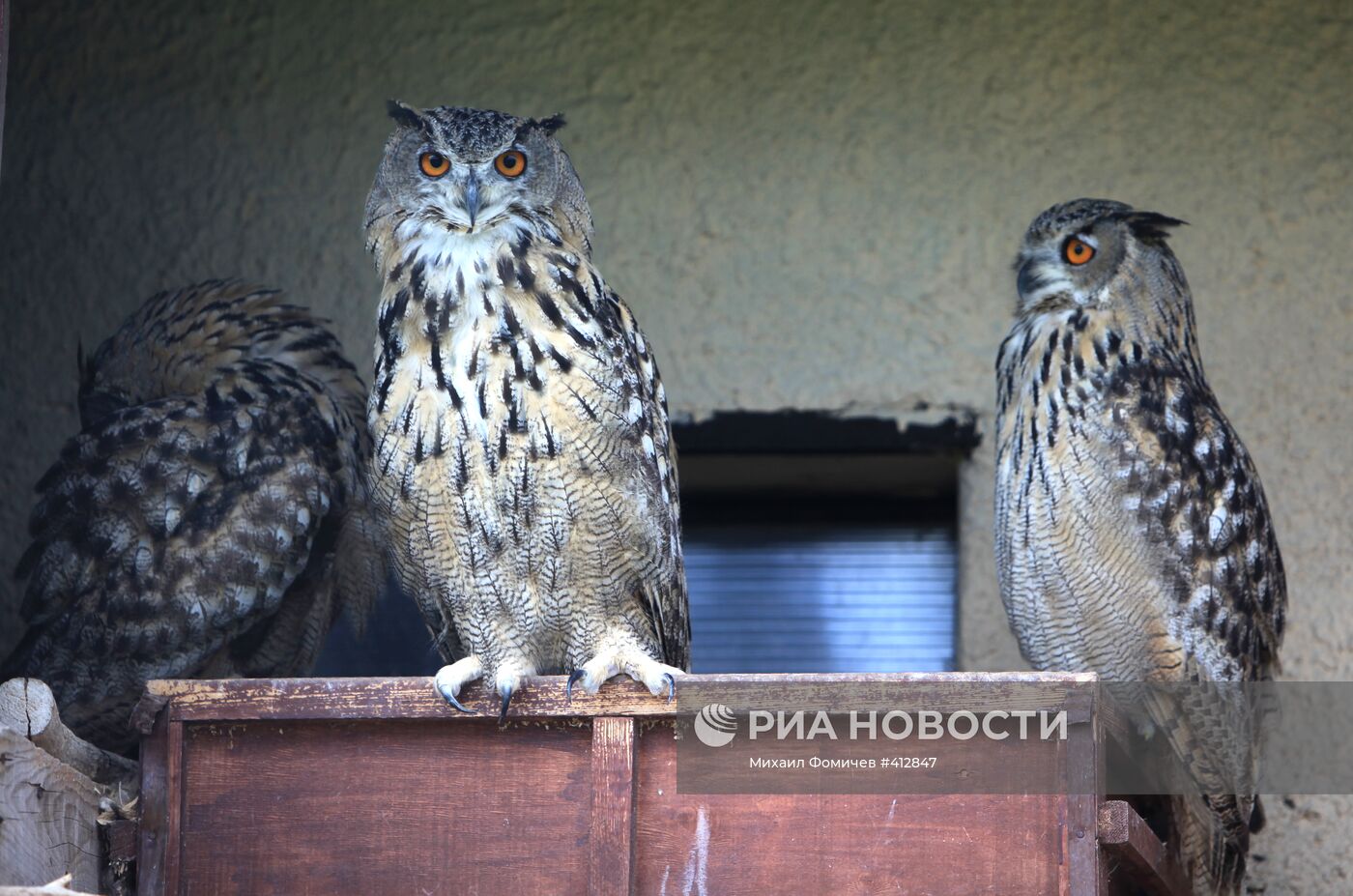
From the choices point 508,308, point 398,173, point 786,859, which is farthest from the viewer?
point 398,173

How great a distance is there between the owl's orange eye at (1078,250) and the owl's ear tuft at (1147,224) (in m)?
0.08

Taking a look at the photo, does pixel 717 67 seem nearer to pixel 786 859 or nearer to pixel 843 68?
pixel 843 68

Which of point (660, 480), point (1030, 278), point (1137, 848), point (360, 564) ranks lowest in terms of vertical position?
point (1137, 848)

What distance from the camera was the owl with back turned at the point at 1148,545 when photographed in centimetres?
294

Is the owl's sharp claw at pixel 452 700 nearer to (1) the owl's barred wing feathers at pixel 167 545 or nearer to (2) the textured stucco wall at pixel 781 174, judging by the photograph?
(1) the owl's barred wing feathers at pixel 167 545

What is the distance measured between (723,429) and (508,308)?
45.0 inches

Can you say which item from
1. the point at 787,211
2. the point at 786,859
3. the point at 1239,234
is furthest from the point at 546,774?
the point at 1239,234

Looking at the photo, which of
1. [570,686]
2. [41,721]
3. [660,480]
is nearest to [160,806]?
[41,721]

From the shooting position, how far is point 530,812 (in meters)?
2.34

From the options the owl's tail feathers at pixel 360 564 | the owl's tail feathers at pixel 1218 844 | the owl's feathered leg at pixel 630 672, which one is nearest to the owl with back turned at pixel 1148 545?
the owl's tail feathers at pixel 1218 844

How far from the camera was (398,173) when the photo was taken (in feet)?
9.19

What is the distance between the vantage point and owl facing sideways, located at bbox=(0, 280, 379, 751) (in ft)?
9.50

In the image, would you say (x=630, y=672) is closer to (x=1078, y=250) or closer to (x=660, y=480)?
(x=660, y=480)

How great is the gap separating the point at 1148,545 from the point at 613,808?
109 centimetres
